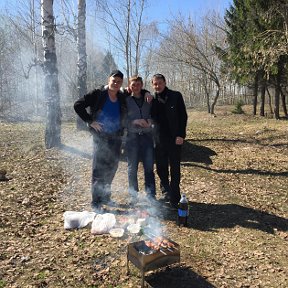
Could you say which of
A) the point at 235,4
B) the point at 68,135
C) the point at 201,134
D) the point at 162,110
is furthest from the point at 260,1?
the point at 162,110

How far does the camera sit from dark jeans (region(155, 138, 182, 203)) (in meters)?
5.65

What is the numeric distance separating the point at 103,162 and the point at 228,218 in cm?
241

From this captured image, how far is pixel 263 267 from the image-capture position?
420 centimetres

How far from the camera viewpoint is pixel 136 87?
539cm

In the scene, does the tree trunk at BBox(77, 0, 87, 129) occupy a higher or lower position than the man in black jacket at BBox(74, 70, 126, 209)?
higher

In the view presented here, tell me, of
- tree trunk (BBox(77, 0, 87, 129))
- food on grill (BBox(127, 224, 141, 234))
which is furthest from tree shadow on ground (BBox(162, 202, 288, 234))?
tree trunk (BBox(77, 0, 87, 129))

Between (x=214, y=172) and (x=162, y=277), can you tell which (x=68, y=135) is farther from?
(x=162, y=277)

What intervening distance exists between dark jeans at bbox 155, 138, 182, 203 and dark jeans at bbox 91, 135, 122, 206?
0.78 metres

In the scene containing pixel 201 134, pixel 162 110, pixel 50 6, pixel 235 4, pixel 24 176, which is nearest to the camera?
pixel 162 110

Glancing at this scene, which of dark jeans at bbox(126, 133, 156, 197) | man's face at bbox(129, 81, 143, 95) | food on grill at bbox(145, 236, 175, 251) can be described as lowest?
food on grill at bbox(145, 236, 175, 251)

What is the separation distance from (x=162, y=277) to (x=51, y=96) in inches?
294

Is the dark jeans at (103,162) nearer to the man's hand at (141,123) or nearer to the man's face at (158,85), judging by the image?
the man's hand at (141,123)

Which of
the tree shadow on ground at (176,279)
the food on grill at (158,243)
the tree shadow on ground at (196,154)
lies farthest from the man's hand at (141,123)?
the tree shadow on ground at (196,154)

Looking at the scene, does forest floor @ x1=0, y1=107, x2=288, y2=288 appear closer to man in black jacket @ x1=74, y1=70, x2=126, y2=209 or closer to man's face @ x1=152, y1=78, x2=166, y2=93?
man in black jacket @ x1=74, y1=70, x2=126, y2=209
